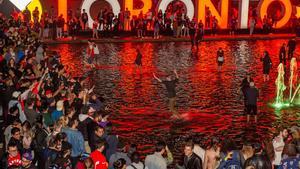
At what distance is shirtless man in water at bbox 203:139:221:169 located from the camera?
39.1ft

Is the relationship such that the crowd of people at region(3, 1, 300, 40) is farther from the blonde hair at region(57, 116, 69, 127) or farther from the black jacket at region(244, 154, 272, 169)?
the black jacket at region(244, 154, 272, 169)

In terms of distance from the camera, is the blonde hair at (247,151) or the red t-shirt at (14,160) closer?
the red t-shirt at (14,160)

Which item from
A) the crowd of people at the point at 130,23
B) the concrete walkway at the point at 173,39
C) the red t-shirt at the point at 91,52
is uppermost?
the crowd of people at the point at 130,23

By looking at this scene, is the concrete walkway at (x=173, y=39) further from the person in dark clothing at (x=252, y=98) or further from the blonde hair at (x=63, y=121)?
the blonde hair at (x=63, y=121)

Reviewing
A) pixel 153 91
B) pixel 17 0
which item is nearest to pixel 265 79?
pixel 153 91

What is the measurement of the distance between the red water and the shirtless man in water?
4263mm

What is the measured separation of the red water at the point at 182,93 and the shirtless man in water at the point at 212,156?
14.0 ft

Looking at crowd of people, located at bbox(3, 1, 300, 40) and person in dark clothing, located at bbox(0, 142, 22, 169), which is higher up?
crowd of people, located at bbox(3, 1, 300, 40)

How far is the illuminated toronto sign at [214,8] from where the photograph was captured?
1673 inches

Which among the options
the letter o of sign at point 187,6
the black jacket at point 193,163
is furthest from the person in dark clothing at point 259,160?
the letter o of sign at point 187,6

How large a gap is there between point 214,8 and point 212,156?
33648mm

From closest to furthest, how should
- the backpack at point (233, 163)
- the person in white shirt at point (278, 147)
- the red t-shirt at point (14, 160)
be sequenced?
1. the red t-shirt at point (14, 160)
2. the backpack at point (233, 163)
3. the person in white shirt at point (278, 147)

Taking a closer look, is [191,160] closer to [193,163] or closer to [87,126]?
[193,163]

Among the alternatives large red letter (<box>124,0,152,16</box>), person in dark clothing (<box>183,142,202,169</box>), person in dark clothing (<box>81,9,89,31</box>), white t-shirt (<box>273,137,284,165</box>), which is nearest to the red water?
person in dark clothing (<box>81,9,89,31</box>)
